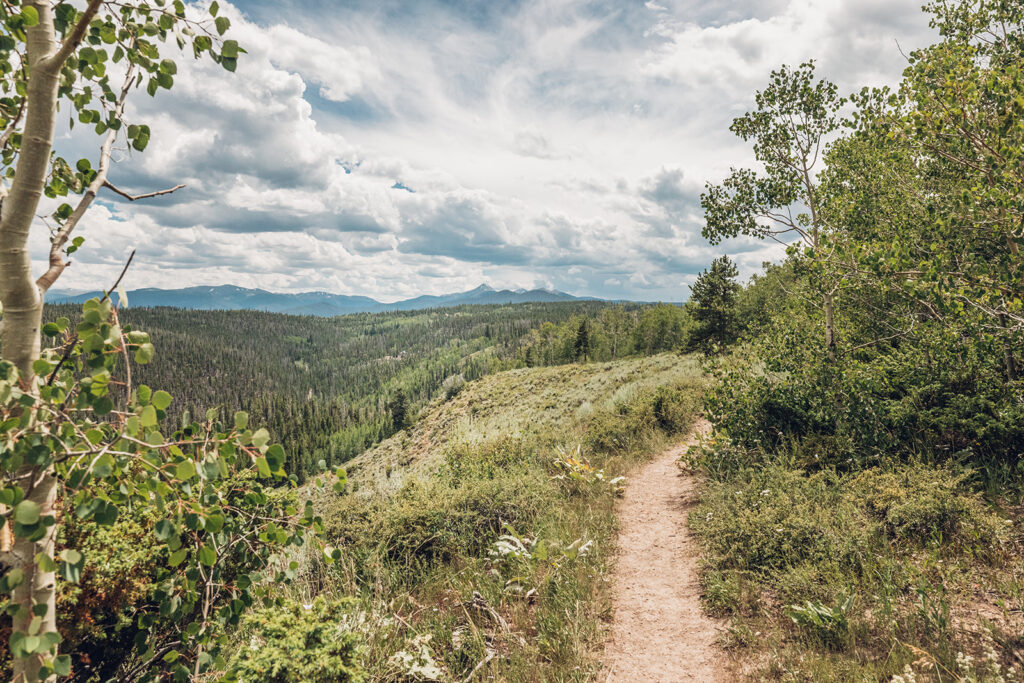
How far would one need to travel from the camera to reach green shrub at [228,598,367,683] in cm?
318

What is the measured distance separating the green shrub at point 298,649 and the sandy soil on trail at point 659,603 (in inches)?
105

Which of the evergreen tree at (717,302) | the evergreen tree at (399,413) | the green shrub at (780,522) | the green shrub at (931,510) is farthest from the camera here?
the evergreen tree at (399,413)

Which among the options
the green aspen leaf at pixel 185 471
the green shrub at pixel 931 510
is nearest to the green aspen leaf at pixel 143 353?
the green aspen leaf at pixel 185 471

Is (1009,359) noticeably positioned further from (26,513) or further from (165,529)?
(26,513)

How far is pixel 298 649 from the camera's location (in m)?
3.31

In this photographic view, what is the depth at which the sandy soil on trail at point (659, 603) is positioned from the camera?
4.79m

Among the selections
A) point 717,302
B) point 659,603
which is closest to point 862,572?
point 659,603

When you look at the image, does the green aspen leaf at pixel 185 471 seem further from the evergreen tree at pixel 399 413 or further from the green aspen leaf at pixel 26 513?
the evergreen tree at pixel 399 413

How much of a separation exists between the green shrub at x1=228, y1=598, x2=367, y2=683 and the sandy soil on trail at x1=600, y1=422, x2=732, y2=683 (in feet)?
8.75

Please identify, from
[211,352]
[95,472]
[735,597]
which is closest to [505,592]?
[735,597]

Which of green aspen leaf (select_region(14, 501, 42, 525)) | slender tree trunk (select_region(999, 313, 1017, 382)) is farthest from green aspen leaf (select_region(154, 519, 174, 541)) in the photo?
slender tree trunk (select_region(999, 313, 1017, 382))

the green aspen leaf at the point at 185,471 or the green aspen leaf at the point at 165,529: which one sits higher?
the green aspen leaf at the point at 185,471

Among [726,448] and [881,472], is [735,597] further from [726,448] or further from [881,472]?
[726,448]

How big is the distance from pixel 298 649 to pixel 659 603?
4.44 m
